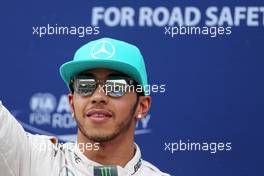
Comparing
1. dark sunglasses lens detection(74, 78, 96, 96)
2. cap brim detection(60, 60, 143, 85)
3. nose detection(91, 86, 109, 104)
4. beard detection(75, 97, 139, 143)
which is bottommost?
beard detection(75, 97, 139, 143)

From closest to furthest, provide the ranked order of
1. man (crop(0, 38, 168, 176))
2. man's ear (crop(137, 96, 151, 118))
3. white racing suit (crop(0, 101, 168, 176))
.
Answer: white racing suit (crop(0, 101, 168, 176))
man (crop(0, 38, 168, 176))
man's ear (crop(137, 96, 151, 118))

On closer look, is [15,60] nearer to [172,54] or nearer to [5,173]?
[172,54]

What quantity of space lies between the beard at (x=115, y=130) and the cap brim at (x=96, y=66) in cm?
12

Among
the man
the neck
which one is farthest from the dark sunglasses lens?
the neck

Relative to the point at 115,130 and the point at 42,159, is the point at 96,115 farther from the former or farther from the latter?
the point at 42,159

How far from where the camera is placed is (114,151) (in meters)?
2.14

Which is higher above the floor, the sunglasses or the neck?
the sunglasses

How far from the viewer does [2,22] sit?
290 cm

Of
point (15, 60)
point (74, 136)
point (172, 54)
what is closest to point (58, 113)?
point (74, 136)

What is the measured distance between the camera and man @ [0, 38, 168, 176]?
2053mm

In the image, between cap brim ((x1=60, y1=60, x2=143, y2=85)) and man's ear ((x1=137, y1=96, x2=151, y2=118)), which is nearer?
cap brim ((x1=60, y1=60, x2=143, y2=85))

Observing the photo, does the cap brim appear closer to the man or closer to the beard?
the man

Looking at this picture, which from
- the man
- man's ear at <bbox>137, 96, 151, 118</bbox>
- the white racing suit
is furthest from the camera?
man's ear at <bbox>137, 96, 151, 118</bbox>

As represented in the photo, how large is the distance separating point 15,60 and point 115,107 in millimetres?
937
